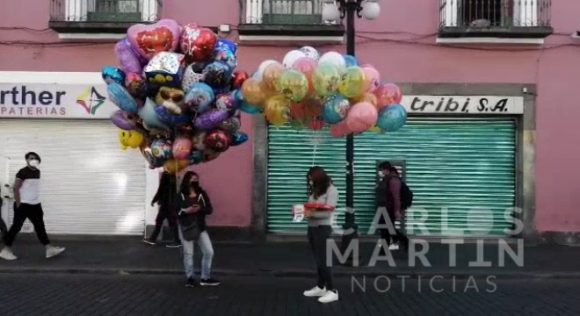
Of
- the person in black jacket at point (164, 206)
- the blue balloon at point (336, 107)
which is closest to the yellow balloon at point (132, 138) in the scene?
the blue balloon at point (336, 107)

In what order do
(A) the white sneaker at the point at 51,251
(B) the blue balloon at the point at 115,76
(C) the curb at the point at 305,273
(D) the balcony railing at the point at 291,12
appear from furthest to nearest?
(D) the balcony railing at the point at 291,12, (A) the white sneaker at the point at 51,251, (C) the curb at the point at 305,273, (B) the blue balloon at the point at 115,76

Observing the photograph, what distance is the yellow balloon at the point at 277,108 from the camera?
8023 mm

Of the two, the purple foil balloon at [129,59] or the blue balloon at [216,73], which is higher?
the purple foil balloon at [129,59]

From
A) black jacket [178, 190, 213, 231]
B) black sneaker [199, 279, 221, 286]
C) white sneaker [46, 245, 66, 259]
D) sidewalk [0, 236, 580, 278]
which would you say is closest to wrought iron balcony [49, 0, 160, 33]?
sidewalk [0, 236, 580, 278]

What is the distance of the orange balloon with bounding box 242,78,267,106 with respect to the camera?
319 inches

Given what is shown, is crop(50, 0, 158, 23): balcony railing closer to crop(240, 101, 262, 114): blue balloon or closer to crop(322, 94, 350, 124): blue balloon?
crop(240, 101, 262, 114): blue balloon

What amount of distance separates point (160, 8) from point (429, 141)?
237 inches

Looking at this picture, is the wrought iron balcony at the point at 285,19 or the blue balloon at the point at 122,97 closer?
the blue balloon at the point at 122,97

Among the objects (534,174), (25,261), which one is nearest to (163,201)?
(25,261)

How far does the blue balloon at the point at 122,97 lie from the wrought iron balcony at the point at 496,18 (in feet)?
24.1

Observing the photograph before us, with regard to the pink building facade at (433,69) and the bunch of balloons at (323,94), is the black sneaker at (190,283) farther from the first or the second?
the pink building facade at (433,69)

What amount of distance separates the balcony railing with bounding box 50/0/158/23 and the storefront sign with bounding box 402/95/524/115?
211 inches

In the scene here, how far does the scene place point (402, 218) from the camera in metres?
13.5

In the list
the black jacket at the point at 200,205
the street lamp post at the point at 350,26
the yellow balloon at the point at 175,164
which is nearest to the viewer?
the yellow balloon at the point at 175,164
